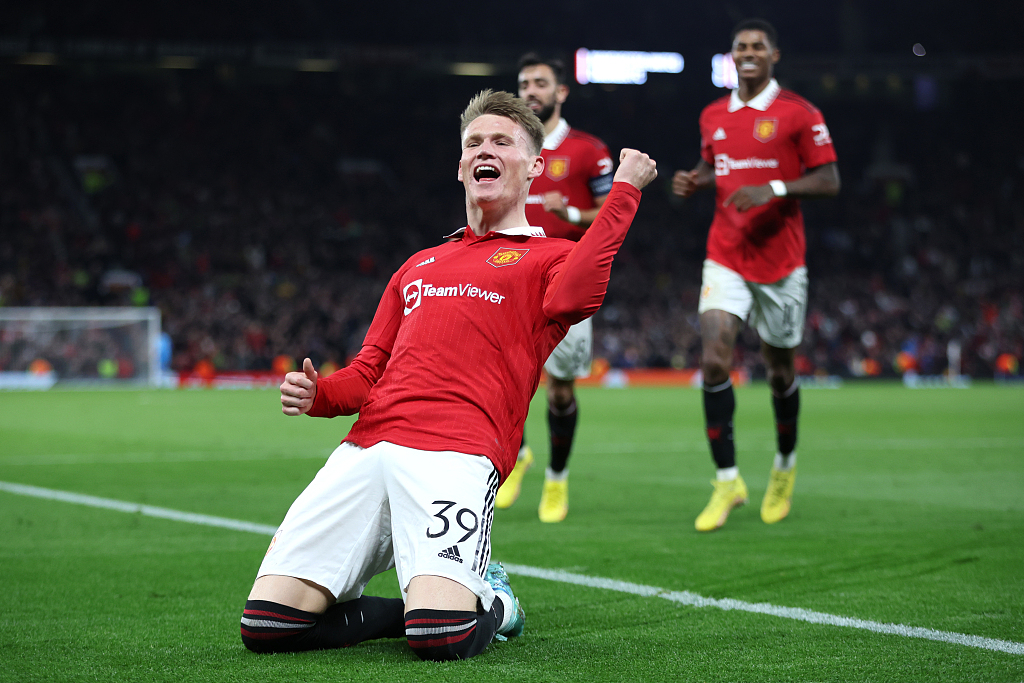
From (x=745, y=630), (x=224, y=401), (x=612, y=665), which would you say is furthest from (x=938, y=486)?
(x=224, y=401)

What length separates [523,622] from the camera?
3.11m

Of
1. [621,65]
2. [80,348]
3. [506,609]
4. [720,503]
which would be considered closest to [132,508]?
[720,503]

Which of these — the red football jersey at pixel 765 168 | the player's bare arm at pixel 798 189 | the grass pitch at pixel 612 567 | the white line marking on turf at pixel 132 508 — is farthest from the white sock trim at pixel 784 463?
the white line marking on turf at pixel 132 508

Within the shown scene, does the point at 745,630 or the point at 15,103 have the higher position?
the point at 15,103

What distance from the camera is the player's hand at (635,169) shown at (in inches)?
110

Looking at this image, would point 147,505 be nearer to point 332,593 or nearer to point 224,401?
point 332,593

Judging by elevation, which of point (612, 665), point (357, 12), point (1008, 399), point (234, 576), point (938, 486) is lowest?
point (1008, 399)

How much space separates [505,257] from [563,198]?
3.07 m

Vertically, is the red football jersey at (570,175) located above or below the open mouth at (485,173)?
below

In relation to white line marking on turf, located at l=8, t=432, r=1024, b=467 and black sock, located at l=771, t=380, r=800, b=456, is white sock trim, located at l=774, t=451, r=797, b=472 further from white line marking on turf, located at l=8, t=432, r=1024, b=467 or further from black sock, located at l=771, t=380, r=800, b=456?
white line marking on turf, located at l=8, t=432, r=1024, b=467

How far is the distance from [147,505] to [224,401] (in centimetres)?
1243

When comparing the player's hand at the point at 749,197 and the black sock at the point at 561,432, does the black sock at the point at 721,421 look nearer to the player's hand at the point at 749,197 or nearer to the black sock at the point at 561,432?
the black sock at the point at 561,432

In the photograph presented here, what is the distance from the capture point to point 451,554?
2756 mm

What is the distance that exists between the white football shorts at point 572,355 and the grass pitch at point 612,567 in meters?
0.82
